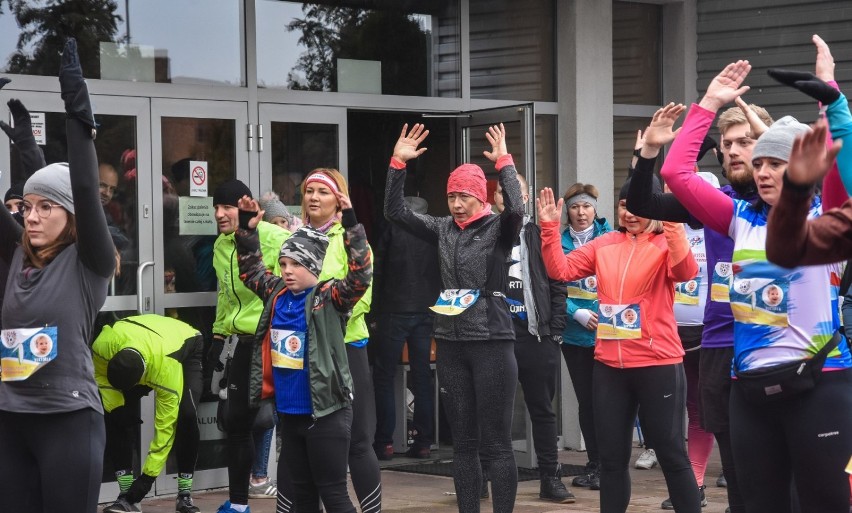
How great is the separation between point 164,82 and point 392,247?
2.44 metres

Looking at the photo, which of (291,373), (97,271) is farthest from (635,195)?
(97,271)

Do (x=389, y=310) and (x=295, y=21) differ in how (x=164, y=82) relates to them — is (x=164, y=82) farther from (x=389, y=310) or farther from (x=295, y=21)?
(x=389, y=310)

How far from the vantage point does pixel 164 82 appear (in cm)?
876

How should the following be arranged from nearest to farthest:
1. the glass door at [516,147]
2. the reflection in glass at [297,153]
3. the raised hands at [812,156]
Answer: the raised hands at [812,156] → the reflection in glass at [297,153] → the glass door at [516,147]

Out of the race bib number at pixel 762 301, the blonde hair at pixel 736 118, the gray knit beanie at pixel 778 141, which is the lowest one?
the race bib number at pixel 762 301

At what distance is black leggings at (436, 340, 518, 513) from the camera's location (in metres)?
6.82

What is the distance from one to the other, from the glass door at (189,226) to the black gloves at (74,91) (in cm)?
431

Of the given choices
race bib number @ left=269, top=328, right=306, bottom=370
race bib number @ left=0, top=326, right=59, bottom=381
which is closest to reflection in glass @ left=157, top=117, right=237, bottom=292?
race bib number @ left=269, top=328, right=306, bottom=370

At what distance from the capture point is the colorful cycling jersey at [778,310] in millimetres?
4680

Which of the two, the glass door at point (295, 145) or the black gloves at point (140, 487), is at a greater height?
the glass door at point (295, 145)

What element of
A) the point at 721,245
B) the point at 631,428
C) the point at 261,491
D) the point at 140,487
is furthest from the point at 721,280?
the point at 261,491

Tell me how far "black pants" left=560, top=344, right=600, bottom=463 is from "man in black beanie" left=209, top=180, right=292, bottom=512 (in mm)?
2167

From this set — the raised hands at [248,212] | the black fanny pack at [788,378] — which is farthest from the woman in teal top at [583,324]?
the black fanny pack at [788,378]

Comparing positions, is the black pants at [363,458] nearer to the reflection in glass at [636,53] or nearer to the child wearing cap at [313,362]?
the child wearing cap at [313,362]
